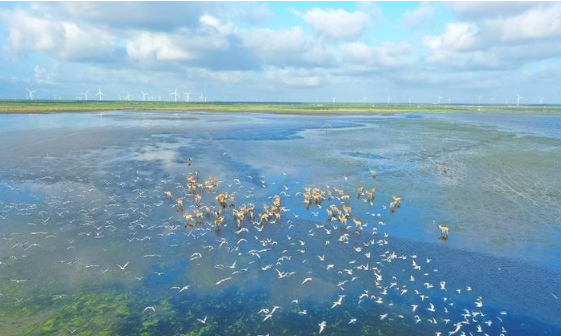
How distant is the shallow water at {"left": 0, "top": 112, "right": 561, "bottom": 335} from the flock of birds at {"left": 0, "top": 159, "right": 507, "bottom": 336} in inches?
4.4

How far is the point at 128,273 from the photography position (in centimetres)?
2233

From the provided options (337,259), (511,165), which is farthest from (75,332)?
(511,165)

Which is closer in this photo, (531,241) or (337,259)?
(337,259)

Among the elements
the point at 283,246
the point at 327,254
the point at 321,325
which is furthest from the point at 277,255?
the point at 321,325

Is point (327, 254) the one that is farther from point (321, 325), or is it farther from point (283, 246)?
point (321, 325)

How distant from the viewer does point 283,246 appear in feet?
85.3

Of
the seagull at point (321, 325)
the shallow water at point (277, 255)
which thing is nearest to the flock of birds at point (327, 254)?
the seagull at point (321, 325)

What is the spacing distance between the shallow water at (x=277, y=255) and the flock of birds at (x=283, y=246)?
11 centimetres

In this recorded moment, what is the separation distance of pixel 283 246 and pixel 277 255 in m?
1.35

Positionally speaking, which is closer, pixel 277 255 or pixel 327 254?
pixel 277 255

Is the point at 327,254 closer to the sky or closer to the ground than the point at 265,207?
closer to the ground

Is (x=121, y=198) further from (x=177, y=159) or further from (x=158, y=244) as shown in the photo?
(x=177, y=159)

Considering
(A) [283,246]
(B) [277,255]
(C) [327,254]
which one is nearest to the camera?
(B) [277,255]

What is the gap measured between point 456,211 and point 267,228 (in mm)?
15266
